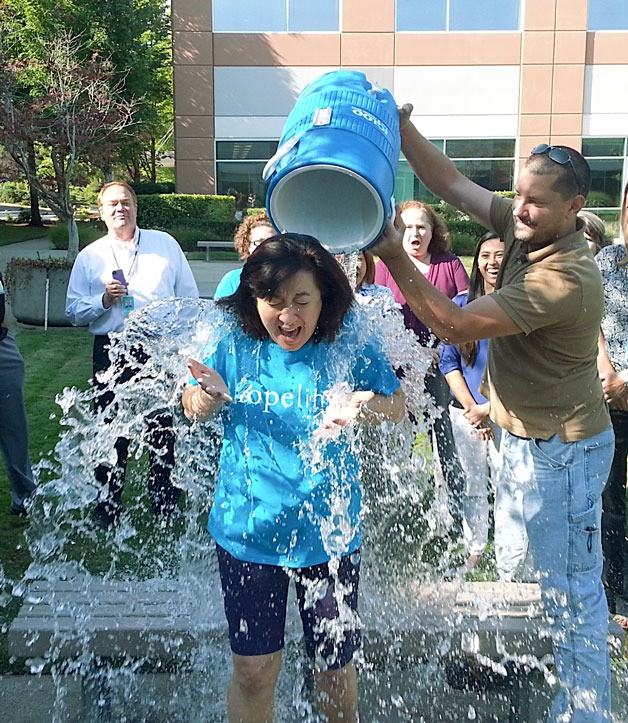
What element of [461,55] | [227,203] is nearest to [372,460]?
[227,203]

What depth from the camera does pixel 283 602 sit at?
2500mm

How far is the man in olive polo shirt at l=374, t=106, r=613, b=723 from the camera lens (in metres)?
2.59

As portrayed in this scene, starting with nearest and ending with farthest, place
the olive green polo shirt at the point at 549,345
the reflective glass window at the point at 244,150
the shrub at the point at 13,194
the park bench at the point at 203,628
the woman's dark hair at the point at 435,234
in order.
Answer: the olive green polo shirt at the point at 549,345, the park bench at the point at 203,628, the woman's dark hair at the point at 435,234, the reflective glass window at the point at 244,150, the shrub at the point at 13,194

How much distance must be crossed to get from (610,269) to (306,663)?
2.37 m

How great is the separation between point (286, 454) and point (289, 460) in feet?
0.07

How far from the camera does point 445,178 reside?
3176 mm

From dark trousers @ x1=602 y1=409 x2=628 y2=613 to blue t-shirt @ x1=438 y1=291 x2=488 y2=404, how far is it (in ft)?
2.23

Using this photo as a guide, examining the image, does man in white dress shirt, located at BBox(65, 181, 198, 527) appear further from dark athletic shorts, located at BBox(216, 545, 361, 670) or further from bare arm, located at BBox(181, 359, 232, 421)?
dark athletic shorts, located at BBox(216, 545, 361, 670)

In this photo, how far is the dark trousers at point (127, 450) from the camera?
470 centimetres

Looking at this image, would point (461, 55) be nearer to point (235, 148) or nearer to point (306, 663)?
point (235, 148)

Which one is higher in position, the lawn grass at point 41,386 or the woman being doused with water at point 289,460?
the woman being doused with water at point 289,460

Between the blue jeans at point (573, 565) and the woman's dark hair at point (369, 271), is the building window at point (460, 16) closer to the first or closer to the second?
the woman's dark hair at point (369, 271)

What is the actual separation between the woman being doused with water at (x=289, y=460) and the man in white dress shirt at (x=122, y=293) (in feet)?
7.28

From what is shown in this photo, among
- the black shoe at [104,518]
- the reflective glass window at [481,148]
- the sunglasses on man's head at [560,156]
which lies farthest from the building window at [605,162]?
the sunglasses on man's head at [560,156]
